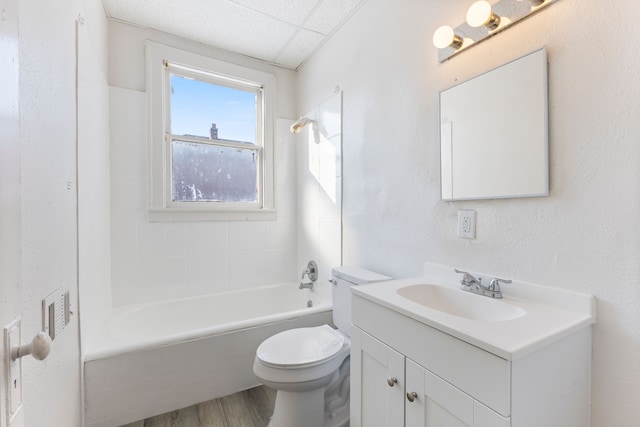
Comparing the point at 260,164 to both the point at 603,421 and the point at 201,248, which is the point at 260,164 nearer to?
the point at 201,248

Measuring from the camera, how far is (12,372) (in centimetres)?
48

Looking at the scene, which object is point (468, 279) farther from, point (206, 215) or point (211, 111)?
point (211, 111)

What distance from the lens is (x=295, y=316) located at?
1893 millimetres

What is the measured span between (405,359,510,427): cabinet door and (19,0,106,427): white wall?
114 cm

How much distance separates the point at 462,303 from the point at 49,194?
1602 millimetres

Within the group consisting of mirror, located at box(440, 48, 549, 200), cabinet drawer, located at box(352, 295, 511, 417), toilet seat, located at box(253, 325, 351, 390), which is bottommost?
toilet seat, located at box(253, 325, 351, 390)

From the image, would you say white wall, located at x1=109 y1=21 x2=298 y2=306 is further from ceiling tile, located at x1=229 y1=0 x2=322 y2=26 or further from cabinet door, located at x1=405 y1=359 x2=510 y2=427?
cabinet door, located at x1=405 y1=359 x2=510 y2=427

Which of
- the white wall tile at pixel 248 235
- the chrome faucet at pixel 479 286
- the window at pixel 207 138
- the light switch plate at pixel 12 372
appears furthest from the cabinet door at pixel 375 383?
the window at pixel 207 138

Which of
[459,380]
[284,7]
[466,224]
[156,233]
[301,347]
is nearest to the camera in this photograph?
[459,380]

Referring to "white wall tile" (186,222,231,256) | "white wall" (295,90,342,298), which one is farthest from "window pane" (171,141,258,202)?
"white wall" (295,90,342,298)

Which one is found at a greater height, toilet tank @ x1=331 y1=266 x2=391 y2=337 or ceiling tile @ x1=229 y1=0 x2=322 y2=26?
ceiling tile @ x1=229 y1=0 x2=322 y2=26

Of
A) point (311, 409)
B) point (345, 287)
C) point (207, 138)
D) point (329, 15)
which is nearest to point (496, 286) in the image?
point (345, 287)

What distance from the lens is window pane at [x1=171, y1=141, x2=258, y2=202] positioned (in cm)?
228

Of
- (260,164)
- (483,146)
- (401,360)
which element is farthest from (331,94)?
(401,360)
